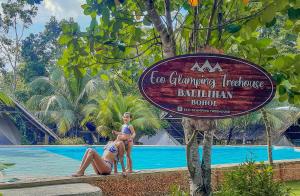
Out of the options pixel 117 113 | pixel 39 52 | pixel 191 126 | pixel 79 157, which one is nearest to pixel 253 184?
pixel 191 126

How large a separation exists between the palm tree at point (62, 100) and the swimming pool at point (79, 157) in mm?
2862

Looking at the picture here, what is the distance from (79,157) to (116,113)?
4.37 meters

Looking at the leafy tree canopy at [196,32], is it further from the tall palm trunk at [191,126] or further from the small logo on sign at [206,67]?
the small logo on sign at [206,67]

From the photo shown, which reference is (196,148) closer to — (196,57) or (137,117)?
(196,57)

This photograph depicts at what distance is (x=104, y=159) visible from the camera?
6.19 metres

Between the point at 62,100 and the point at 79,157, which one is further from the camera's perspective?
the point at 62,100

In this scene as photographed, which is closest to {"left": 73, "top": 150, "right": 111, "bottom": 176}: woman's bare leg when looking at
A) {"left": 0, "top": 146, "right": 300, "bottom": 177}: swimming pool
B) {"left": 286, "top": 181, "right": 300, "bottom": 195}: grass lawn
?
{"left": 286, "top": 181, "right": 300, "bottom": 195}: grass lawn

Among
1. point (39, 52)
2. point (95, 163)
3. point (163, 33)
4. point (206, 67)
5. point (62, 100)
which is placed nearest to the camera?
point (206, 67)

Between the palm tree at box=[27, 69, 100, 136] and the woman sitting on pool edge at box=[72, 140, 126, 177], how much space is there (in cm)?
1465

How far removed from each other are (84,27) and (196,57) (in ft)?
2.79

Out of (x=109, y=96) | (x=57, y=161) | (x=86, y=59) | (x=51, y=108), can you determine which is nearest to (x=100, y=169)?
(x=86, y=59)

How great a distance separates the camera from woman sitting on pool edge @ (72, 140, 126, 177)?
5.91m

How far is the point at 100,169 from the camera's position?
600cm

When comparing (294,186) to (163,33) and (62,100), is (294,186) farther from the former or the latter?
(62,100)
